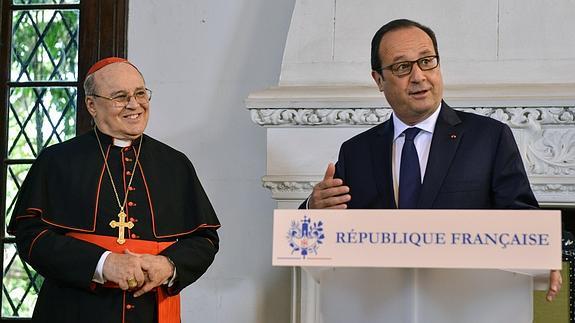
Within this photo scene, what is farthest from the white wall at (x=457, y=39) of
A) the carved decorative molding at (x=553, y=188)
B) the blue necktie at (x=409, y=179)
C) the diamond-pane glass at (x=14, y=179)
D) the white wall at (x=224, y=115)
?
the diamond-pane glass at (x=14, y=179)

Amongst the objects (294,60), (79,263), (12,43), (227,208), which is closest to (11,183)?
(12,43)

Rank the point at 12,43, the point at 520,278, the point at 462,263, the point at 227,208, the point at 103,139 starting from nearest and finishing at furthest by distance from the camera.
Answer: the point at 462,263 < the point at 520,278 < the point at 103,139 < the point at 227,208 < the point at 12,43

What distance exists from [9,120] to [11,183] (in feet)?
1.06

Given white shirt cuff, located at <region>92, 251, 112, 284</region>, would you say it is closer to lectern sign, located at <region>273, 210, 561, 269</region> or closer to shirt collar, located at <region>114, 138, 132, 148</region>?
shirt collar, located at <region>114, 138, 132, 148</region>

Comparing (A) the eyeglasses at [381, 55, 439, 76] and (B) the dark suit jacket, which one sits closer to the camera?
(B) the dark suit jacket

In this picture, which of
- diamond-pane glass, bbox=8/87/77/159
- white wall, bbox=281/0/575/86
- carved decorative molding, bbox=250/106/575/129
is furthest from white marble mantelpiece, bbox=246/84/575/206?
diamond-pane glass, bbox=8/87/77/159

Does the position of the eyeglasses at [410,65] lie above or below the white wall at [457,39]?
below

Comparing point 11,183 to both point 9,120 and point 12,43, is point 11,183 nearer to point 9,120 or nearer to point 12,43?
point 9,120

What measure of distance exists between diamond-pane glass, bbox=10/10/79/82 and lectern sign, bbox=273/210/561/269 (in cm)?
Answer: 313

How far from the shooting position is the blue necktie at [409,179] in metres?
2.81

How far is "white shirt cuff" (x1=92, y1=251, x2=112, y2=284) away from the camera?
9.91 feet

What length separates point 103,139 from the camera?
3342 millimetres

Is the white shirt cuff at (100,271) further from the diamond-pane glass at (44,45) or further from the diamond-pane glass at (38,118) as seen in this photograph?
the diamond-pane glass at (44,45)

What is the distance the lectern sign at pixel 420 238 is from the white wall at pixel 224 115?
2.57 metres
